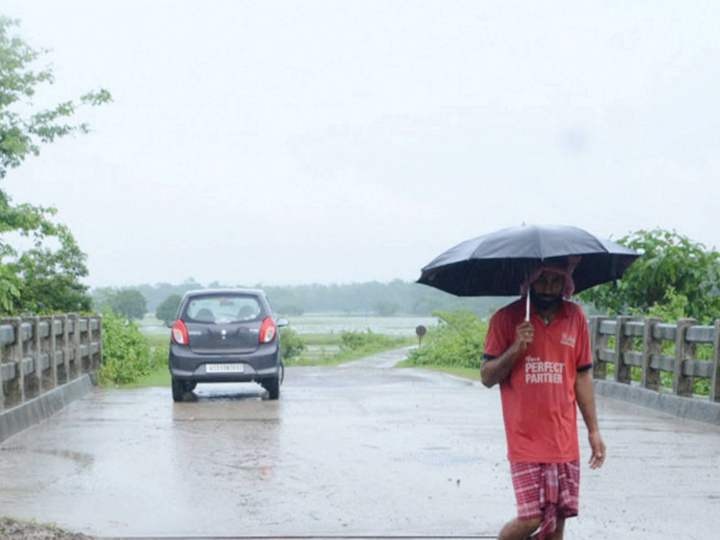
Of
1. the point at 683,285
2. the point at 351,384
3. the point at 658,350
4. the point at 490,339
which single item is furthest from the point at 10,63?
the point at 490,339

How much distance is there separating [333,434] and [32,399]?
388cm

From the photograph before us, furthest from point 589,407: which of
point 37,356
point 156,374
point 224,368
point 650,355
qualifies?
point 156,374

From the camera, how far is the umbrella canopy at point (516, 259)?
6348mm

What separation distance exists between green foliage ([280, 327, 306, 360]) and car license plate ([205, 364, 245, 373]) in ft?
138

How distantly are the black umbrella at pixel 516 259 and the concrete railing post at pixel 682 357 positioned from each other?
34.0 feet

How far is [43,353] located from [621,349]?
828 cm

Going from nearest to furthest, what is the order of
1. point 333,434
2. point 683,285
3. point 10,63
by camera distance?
point 333,434 → point 683,285 → point 10,63

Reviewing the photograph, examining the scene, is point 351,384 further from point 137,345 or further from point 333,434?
point 333,434

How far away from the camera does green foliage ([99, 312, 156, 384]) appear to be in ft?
81.8

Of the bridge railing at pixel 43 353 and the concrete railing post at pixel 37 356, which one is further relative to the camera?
the concrete railing post at pixel 37 356

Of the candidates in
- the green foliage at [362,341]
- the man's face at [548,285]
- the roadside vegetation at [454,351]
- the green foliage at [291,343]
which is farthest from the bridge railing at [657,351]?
the green foliage at [291,343]

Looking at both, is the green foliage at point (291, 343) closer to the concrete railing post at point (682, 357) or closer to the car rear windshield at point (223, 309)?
the car rear windshield at point (223, 309)

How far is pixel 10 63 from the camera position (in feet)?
106

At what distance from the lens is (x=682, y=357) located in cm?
1703
